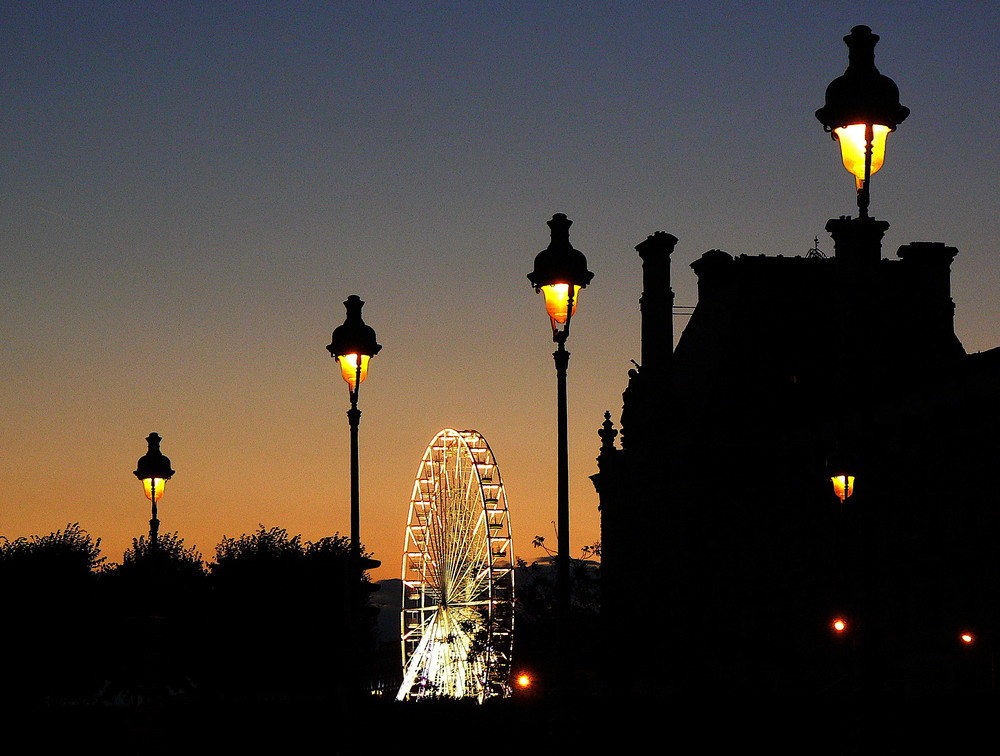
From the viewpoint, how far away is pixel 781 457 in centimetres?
6588

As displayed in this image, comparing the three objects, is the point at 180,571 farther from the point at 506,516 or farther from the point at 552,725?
the point at 552,725

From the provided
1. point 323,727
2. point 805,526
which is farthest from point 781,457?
point 323,727

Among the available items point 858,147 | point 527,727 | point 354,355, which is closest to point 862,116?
point 858,147

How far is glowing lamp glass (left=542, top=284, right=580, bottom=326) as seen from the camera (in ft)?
70.9

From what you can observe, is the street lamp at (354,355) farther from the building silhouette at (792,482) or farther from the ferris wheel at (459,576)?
the ferris wheel at (459,576)

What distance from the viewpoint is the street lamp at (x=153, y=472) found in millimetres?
34500

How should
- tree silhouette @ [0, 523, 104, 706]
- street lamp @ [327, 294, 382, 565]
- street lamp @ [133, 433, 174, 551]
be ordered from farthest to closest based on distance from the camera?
1. tree silhouette @ [0, 523, 104, 706]
2. street lamp @ [133, 433, 174, 551]
3. street lamp @ [327, 294, 382, 565]

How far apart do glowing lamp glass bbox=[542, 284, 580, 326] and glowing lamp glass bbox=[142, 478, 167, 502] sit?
1521cm

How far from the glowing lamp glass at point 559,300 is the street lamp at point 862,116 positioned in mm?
5926

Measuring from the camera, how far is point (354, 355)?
92.1 ft

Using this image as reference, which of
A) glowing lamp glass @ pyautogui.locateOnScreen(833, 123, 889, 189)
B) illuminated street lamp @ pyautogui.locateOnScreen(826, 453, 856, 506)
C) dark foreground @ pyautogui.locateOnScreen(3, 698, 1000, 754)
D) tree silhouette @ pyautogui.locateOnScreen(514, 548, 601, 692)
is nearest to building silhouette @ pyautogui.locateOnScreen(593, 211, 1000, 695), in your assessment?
tree silhouette @ pyautogui.locateOnScreen(514, 548, 601, 692)

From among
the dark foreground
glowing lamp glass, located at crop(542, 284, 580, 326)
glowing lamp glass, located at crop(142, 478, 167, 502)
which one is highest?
glowing lamp glass, located at crop(542, 284, 580, 326)

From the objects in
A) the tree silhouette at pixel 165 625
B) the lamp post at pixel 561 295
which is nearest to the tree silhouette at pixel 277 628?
the tree silhouette at pixel 165 625

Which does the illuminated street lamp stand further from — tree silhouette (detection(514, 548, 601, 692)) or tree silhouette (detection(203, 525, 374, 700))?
tree silhouette (detection(203, 525, 374, 700))
